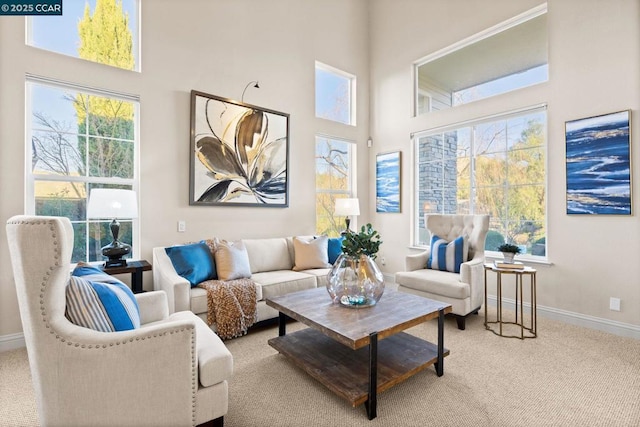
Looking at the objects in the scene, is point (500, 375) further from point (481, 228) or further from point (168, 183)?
point (168, 183)

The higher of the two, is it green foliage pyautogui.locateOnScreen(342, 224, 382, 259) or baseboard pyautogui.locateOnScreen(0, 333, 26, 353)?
green foliage pyautogui.locateOnScreen(342, 224, 382, 259)

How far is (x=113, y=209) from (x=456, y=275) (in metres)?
3.35

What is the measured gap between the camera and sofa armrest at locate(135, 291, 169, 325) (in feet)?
6.54

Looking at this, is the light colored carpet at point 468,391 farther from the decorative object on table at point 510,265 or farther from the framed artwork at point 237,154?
the framed artwork at point 237,154

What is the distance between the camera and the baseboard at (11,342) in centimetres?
258

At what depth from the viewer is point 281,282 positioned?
3.18 m

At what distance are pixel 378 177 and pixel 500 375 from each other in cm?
347

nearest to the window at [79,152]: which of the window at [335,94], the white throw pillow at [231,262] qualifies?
the white throw pillow at [231,262]

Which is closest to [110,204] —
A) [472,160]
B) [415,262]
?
[415,262]

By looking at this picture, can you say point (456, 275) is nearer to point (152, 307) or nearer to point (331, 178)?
point (331, 178)

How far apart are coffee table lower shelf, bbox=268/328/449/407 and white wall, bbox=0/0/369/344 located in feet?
6.28

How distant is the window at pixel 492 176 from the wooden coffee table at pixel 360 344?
82.7 inches

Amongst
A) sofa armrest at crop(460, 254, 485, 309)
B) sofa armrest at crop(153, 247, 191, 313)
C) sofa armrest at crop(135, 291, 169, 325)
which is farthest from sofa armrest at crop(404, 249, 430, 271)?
sofa armrest at crop(135, 291, 169, 325)

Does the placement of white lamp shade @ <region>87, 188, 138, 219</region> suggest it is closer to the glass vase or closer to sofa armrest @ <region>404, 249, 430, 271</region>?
the glass vase
